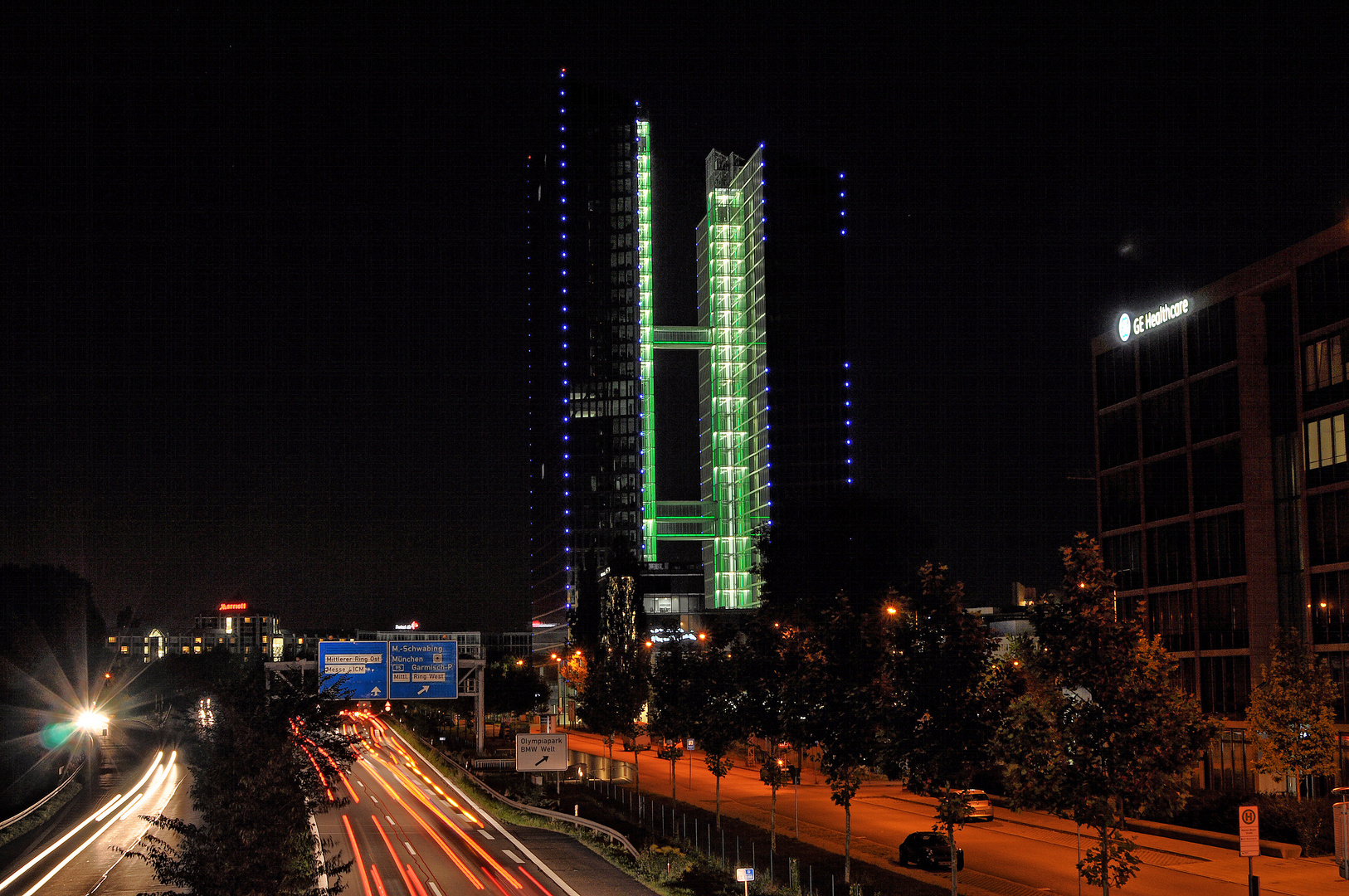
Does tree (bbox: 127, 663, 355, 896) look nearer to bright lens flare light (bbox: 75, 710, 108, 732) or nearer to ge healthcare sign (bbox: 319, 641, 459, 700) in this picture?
ge healthcare sign (bbox: 319, 641, 459, 700)

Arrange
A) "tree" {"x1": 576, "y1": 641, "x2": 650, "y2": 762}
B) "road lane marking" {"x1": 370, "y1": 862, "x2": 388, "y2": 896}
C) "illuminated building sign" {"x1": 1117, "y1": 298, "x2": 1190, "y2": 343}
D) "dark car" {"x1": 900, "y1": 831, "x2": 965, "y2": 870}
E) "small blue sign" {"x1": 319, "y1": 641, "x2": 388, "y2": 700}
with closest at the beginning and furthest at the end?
1. "road lane marking" {"x1": 370, "y1": 862, "x2": 388, "y2": 896}
2. "dark car" {"x1": 900, "y1": 831, "x2": 965, "y2": 870}
3. "illuminated building sign" {"x1": 1117, "y1": 298, "x2": 1190, "y2": 343}
4. "tree" {"x1": 576, "y1": 641, "x2": 650, "y2": 762}
5. "small blue sign" {"x1": 319, "y1": 641, "x2": 388, "y2": 700}

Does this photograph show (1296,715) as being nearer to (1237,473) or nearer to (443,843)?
(1237,473)

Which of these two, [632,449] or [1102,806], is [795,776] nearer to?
[1102,806]

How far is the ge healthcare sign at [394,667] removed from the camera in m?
67.8

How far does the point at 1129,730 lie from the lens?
77.7 feet

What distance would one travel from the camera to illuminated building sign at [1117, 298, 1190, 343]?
64875mm

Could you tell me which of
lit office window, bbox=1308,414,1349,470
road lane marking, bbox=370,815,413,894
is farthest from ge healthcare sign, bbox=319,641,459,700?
lit office window, bbox=1308,414,1349,470

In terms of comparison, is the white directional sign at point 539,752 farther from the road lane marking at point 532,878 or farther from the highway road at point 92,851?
the highway road at point 92,851

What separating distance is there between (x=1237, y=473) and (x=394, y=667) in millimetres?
45179

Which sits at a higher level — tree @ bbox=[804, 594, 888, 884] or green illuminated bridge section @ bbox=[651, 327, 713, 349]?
green illuminated bridge section @ bbox=[651, 327, 713, 349]

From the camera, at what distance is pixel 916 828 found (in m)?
46.9

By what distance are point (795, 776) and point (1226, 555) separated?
96.2ft

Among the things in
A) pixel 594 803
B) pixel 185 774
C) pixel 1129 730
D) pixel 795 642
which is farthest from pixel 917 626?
pixel 185 774

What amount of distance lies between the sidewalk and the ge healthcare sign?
512 inches
